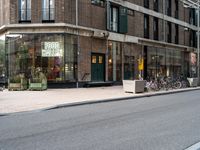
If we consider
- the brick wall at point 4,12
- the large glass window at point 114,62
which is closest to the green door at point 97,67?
the large glass window at point 114,62

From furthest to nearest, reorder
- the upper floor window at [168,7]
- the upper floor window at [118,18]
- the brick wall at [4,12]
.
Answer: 1. the upper floor window at [168,7]
2. the upper floor window at [118,18]
3. the brick wall at [4,12]

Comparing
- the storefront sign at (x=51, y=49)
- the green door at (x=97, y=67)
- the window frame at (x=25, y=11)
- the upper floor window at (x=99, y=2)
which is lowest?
the green door at (x=97, y=67)

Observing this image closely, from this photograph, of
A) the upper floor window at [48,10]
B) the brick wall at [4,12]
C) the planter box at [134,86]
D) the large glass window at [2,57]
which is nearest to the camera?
the planter box at [134,86]

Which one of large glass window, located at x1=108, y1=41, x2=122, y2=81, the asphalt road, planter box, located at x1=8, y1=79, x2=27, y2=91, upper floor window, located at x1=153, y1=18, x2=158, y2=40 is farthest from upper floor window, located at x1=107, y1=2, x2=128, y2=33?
the asphalt road

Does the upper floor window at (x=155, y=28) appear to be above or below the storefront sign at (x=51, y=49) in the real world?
above

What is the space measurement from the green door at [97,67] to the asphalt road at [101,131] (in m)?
16.4

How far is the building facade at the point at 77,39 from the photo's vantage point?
26.7 meters

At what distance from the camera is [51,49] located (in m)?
26.5

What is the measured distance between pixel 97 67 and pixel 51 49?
5.29 meters

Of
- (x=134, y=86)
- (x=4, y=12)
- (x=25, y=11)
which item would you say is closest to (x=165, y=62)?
(x=134, y=86)

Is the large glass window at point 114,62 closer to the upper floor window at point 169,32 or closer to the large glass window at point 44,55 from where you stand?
the large glass window at point 44,55

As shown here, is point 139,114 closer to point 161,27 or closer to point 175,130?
point 175,130

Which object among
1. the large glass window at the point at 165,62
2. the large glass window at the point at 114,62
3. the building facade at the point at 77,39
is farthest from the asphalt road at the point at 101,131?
the large glass window at the point at 165,62

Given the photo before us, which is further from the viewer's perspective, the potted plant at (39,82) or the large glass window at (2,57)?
the large glass window at (2,57)
